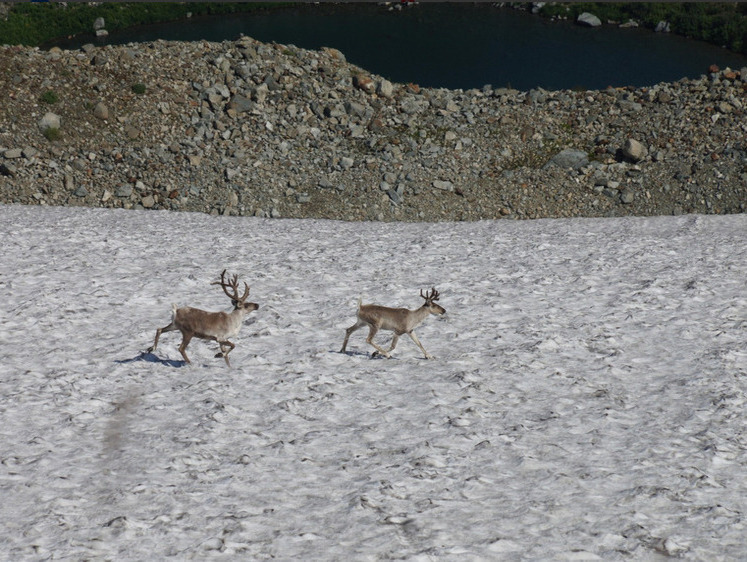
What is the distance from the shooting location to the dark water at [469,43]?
6047 cm

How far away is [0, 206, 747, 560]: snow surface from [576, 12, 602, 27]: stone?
52.1m

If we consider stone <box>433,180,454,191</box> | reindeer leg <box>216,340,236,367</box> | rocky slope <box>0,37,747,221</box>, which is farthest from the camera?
stone <box>433,180,454,191</box>

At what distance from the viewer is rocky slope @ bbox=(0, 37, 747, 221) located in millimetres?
36938

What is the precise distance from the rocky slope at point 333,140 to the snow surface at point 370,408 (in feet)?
28.5

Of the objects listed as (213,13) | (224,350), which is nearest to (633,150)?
(224,350)

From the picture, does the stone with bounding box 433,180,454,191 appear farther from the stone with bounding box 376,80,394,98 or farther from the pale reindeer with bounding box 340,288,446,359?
the pale reindeer with bounding box 340,288,446,359

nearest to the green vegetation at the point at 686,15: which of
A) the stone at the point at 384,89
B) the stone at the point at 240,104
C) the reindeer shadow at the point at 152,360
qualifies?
the stone at the point at 384,89

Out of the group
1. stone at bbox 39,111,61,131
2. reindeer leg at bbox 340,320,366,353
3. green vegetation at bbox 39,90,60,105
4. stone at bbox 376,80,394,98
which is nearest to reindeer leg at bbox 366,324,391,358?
reindeer leg at bbox 340,320,366,353

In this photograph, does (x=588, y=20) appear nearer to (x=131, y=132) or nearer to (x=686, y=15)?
(x=686, y=15)

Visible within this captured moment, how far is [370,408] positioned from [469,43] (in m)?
59.8

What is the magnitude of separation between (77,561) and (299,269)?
591 inches

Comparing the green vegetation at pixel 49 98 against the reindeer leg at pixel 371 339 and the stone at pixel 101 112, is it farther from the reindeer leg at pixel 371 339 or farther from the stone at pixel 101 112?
the reindeer leg at pixel 371 339

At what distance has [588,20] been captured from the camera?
75.7m

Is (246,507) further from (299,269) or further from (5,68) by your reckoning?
(5,68)
